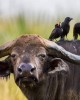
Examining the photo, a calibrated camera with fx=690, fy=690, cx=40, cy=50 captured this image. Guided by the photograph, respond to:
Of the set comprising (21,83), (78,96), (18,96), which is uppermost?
(21,83)

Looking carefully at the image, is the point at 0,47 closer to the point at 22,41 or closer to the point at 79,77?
the point at 22,41

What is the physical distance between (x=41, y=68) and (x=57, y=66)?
432 millimetres

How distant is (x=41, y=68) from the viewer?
40.9 ft

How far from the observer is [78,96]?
45.4 ft

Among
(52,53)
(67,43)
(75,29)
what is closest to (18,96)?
(75,29)

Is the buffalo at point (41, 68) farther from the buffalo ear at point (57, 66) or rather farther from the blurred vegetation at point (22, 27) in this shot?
the blurred vegetation at point (22, 27)

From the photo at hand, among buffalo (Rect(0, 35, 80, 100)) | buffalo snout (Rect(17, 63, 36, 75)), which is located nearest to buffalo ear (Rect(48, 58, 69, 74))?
buffalo (Rect(0, 35, 80, 100))

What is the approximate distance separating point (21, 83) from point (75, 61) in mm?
1248

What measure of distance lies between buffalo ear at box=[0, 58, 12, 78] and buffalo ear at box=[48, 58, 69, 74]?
31.1 inches

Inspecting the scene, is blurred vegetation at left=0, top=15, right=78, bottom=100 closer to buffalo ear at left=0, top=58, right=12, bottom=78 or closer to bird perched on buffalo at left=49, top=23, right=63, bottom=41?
bird perched on buffalo at left=49, top=23, right=63, bottom=41

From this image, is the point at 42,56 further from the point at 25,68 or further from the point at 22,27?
the point at 22,27

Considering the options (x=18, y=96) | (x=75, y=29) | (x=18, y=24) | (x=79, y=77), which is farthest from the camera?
(x=18, y=24)

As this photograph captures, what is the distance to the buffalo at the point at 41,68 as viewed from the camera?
12117mm

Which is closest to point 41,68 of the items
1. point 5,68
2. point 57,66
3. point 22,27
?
point 57,66
